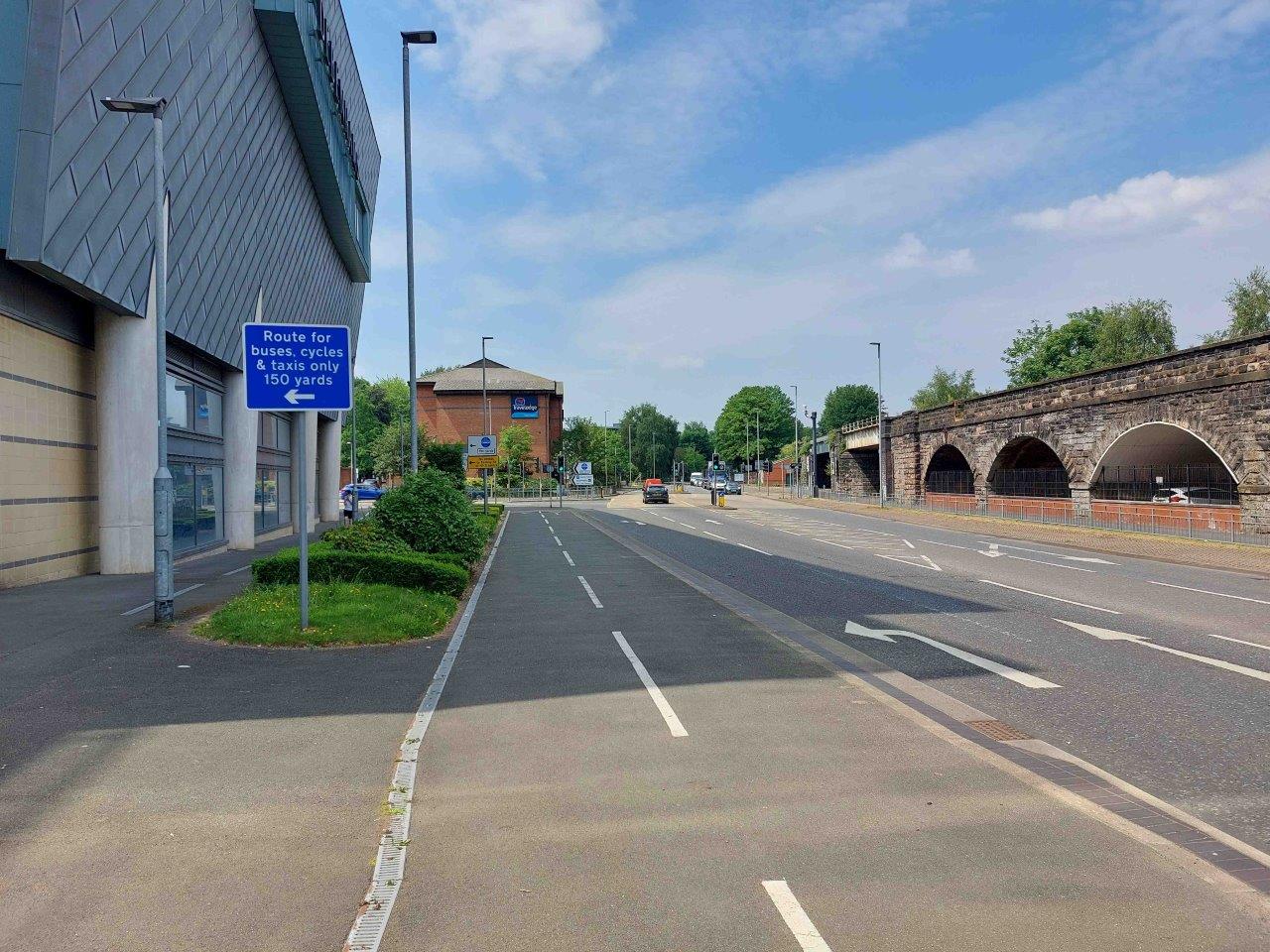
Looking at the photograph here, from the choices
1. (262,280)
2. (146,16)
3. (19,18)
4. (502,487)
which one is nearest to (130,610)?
(19,18)

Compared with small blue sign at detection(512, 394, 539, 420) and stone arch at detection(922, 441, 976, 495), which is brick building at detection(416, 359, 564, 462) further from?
stone arch at detection(922, 441, 976, 495)

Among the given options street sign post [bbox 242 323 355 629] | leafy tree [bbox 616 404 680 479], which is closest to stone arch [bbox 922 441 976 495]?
street sign post [bbox 242 323 355 629]

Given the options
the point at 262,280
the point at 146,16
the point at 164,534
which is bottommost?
the point at 164,534

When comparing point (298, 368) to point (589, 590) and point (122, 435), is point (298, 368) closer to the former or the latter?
point (589, 590)

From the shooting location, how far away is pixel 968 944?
394cm

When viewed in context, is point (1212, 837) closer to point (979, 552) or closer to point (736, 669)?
point (736, 669)

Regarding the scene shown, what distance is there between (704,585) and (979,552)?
10779 mm

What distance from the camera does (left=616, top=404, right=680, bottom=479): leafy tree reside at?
18025 centimetres

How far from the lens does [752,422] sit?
479 ft

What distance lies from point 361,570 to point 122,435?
27.9 ft

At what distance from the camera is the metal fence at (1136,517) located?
26047 mm

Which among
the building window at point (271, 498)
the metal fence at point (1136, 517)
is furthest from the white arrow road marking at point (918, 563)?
the building window at point (271, 498)

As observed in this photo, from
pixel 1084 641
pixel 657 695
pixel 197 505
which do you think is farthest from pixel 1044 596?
pixel 197 505

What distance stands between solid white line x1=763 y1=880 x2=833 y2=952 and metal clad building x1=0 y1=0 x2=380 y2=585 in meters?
16.4
